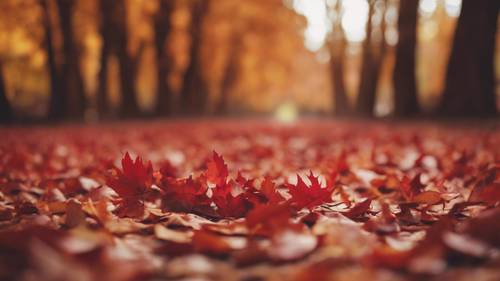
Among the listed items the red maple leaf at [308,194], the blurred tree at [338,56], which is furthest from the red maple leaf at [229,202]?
the blurred tree at [338,56]

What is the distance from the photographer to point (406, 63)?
12648 mm

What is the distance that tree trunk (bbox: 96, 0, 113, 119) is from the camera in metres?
15.3

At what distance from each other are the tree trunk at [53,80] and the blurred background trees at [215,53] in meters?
0.03

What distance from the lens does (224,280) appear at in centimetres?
138

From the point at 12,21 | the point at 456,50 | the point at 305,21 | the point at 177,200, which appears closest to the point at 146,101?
the point at 305,21

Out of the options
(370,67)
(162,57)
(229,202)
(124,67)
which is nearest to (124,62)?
(124,67)

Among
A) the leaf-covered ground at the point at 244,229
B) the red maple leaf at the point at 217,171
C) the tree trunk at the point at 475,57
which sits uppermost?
the tree trunk at the point at 475,57

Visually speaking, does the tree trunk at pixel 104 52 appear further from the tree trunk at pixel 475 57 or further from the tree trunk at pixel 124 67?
the tree trunk at pixel 475 57

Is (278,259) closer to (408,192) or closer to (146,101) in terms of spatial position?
(408,192)

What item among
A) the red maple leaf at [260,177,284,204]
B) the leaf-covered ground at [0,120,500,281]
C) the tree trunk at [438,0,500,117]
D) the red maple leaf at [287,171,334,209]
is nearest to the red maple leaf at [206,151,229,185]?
the leaf-covered ground at [0,120,500,281]

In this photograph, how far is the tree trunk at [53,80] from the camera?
47.6 ft

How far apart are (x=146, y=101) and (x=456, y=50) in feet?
89.4

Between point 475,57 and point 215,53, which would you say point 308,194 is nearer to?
point 475,57

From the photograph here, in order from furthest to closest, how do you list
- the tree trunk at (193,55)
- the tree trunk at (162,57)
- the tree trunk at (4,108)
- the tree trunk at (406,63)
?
1. the tree trunk at (193,55)
2. the tree trunk at (162,57)
3. the tree trunk at (4,108)
4. the tree trunk at (406,63)
